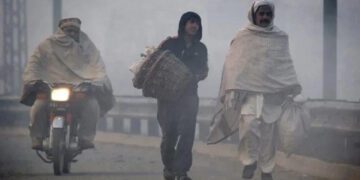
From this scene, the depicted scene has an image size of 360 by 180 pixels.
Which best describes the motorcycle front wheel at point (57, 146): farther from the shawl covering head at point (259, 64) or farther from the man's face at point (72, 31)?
the shawl covering head at point (259, 64)

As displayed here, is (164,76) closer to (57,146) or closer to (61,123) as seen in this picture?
(61,123)

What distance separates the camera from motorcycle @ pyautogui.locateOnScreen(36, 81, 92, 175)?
8945 millimetres

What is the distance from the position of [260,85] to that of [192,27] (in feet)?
2.92

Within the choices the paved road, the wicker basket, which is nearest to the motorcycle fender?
the paved road

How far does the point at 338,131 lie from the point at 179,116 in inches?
99.7

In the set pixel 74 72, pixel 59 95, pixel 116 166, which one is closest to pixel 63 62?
pixel 74 72

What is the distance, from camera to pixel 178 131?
829 centimetres

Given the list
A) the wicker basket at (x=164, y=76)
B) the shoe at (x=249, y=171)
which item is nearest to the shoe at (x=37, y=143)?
the wicker basket at (x=164, y=76)

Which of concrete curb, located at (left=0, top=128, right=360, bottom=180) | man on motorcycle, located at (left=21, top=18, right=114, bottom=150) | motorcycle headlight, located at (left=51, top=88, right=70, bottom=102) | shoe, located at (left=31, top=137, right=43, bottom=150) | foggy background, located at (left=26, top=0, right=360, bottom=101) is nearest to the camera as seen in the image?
concrete curb, located at (left=0, top=128, right=360, bottom=180)

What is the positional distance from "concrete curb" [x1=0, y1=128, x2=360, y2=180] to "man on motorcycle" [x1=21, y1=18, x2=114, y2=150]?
2.23 metres

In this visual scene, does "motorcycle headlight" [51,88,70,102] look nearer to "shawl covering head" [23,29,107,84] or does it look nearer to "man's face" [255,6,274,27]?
"shawl covering head" [23,29,107,84]

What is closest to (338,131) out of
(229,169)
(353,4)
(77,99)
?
(229,169)

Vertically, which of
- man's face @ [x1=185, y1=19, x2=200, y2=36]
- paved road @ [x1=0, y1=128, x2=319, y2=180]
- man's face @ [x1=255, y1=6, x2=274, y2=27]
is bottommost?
paved road @ [x1=0, y1=128, x2=319, y2=180]

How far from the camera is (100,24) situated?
34625mm
